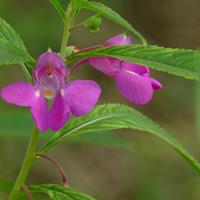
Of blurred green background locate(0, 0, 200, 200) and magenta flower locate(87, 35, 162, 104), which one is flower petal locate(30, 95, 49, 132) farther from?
blurred green background locate(0, 0, 200, 200)

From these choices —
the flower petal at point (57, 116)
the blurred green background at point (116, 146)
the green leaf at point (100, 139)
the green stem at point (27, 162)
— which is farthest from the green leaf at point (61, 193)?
the blurred green background at point (116, 146)

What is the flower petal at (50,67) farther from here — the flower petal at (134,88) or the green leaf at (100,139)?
the green leaf at (100,139)

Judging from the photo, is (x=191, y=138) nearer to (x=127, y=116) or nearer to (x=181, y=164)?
(x=181, y=164)

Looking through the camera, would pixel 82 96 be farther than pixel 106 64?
No

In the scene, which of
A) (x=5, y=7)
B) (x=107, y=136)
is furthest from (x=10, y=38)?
(x=5, y=7)

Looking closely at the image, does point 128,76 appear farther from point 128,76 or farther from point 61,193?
point 61,193

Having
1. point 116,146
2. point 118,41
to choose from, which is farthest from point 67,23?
point 116,146
